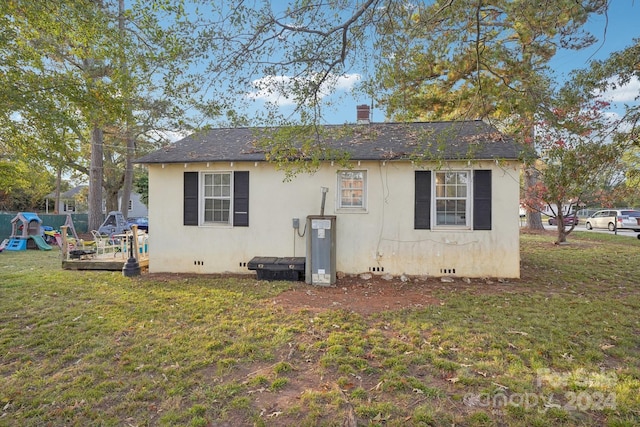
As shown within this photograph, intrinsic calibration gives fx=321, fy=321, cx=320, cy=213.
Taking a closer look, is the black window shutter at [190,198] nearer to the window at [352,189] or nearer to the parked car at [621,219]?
the window at [352,189]

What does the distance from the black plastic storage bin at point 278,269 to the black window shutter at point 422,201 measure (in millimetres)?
2924

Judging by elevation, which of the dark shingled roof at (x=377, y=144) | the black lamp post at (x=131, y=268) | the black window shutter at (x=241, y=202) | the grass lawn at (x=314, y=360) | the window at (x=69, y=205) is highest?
the dark shingled roof at (x=377, y=144)

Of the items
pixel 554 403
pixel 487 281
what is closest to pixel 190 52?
pixel 554 403

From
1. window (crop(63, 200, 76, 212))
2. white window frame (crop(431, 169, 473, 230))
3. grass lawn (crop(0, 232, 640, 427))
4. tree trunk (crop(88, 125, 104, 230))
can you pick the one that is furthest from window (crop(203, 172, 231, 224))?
window (crop(63, 200, 76, 212))

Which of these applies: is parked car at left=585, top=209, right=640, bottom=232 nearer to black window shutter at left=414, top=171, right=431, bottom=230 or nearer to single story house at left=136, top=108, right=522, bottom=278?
single story house at left=136, top=108, right=522, bottom=278

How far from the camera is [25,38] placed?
202 inches

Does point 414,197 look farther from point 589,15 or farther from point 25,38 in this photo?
→ point 25,38

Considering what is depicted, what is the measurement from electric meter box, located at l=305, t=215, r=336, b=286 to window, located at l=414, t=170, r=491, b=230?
214cm

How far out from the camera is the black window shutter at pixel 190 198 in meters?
8.30

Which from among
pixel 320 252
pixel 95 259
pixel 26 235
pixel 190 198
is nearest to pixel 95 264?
pixel 95 259

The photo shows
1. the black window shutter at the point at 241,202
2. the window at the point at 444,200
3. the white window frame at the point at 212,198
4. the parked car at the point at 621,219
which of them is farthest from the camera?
the parked car at the point at 621,219

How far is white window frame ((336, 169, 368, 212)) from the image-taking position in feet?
25.8

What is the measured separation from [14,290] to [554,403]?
29.8 ft

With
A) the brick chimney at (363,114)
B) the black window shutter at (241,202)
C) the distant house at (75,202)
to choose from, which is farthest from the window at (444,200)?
the distant house at (75,202)
